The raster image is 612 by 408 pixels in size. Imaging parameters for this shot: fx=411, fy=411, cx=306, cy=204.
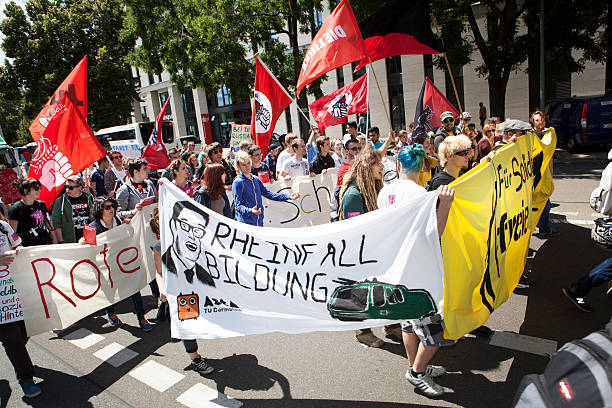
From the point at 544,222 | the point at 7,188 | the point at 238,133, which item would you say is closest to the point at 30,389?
the point at 544,222

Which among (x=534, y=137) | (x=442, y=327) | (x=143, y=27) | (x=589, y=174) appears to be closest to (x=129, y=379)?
(x=442, y=327)

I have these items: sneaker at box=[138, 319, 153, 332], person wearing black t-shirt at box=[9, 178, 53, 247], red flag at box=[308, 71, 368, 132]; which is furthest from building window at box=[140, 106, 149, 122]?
sneaker at box=[138, 319, 153, 332]

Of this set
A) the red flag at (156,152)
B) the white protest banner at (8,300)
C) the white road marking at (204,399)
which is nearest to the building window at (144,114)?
the red flag at (156,152)

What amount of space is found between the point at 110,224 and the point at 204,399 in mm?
2652

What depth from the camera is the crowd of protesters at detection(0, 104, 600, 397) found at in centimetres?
329

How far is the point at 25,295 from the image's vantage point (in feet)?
13.5

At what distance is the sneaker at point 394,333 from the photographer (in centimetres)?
415

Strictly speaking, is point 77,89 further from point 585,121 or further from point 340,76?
point 340,76

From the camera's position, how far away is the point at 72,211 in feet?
19.1

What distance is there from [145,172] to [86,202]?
3.51ft

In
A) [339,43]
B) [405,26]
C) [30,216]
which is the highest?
[405,26]

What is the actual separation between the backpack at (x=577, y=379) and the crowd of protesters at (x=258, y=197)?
168 cm

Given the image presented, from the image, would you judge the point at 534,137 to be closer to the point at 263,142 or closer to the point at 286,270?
the point at 286,270

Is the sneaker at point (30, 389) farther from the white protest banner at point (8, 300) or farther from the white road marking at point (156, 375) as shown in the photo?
the white road marking at point (156, 375)
